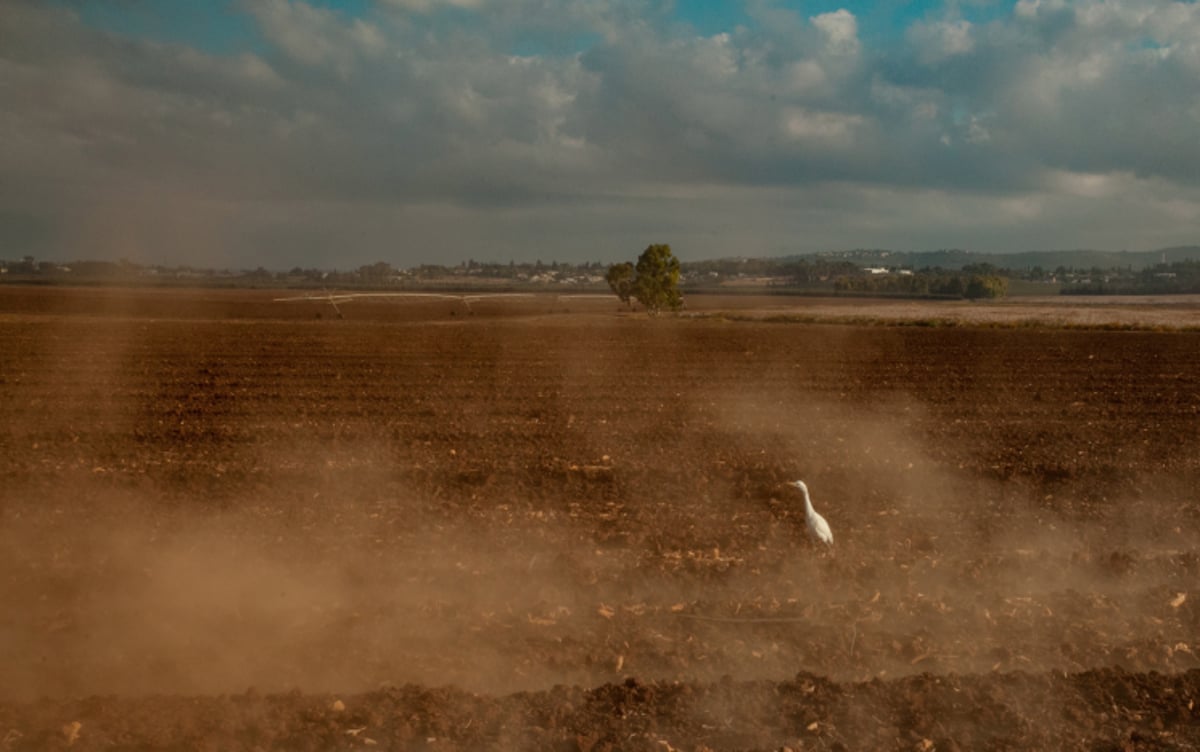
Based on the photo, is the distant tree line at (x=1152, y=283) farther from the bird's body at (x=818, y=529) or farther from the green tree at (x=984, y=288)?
the bird's body at (x=818, y=529)

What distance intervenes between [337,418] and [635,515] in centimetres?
789

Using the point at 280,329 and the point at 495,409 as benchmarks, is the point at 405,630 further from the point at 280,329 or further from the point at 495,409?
the point at 280,329

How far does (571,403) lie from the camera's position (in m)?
18.2

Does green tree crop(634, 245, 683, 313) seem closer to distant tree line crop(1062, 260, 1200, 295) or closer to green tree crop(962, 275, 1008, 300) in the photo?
green tree crop(962, 275, 1008, 300)

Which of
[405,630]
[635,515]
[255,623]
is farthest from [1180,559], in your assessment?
[255,623]

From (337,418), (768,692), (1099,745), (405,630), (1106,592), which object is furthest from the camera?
(337,418)

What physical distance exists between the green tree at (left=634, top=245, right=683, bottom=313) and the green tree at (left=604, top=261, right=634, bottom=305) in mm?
2719

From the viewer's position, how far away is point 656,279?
206ft

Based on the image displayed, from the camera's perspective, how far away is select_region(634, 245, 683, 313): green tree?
62.7 metres

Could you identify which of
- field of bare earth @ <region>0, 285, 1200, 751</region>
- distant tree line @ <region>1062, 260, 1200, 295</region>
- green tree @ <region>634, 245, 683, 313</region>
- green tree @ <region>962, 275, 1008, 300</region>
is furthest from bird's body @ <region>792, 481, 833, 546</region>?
distant tree line @ <region>1062, 260, 1200, 295</region>

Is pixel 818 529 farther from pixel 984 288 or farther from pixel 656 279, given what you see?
pixel 984 288

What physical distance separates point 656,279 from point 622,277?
4.77m

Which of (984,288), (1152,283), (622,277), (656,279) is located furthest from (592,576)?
(1152,283)

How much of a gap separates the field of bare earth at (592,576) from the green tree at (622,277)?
49122 millimetres
